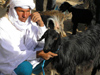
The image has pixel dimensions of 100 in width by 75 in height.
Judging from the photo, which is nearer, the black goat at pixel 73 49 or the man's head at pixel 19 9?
the man's head at pixel 19 9

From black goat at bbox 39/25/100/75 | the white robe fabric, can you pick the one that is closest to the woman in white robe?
the white robe fabric

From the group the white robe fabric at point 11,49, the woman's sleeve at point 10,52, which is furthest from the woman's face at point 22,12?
the woman's sleeve at point 10,52

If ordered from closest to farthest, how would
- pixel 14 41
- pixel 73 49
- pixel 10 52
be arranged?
pixel 10 52, pixel 14 41, pixel 73 49

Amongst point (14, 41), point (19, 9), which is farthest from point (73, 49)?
point (19, 9)

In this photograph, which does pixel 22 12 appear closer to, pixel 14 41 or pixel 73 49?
pixel 14 41

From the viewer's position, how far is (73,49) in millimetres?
2434

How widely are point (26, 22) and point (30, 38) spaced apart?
35cm

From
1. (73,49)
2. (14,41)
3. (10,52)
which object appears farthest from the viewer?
(73,49)

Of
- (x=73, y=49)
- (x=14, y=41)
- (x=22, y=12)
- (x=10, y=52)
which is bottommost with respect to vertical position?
(x=73, y=49)

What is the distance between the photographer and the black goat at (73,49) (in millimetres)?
2020

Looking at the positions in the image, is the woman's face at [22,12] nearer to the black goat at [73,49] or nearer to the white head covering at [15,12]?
the white head covering at [15,12]

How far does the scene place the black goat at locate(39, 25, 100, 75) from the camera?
79.5 inches

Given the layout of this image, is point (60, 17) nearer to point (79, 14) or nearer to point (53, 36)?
point (79, 14)

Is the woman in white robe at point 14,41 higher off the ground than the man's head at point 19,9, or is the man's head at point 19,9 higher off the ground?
the man's head at point 19,9
